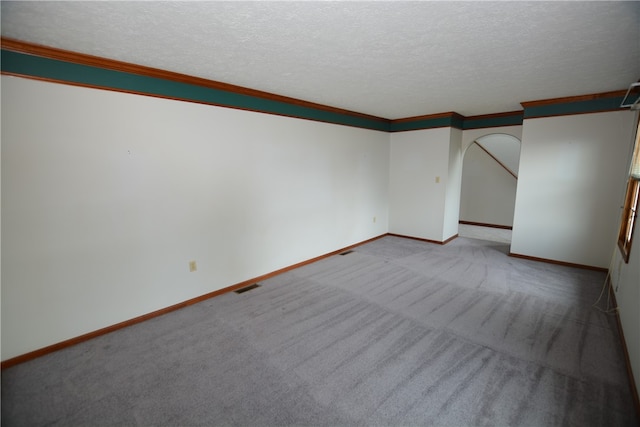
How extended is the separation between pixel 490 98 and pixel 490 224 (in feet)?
14.1

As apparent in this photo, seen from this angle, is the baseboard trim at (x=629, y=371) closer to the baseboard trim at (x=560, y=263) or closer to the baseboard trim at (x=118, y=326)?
the baseboard trim at (x=560, y=263)

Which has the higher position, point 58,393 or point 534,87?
point 534,87

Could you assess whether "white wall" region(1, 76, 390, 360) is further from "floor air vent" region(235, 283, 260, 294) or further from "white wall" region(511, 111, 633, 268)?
"white wall" region(511, 111, 633, 268)

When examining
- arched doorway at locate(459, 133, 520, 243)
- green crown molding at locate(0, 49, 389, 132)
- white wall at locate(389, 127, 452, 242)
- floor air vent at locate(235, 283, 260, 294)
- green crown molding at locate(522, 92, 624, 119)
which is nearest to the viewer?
green crown molding at locate(0, 49, 389, 132)

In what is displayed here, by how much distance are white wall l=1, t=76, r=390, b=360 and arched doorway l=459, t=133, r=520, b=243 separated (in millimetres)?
4673

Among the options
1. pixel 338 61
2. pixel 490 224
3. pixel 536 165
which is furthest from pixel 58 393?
pixel 490 224

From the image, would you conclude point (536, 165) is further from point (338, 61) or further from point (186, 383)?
point (186, 383)

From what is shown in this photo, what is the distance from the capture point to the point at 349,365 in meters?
2.14

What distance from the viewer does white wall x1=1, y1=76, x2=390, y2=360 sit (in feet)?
7.05

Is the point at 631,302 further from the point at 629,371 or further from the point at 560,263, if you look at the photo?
the point at 560,263

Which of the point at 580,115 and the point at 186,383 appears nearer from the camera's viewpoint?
the point at 186,383

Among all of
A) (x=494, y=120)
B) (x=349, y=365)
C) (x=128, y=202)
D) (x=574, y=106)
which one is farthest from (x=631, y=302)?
(x=128, y=202)

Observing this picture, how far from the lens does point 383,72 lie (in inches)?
109

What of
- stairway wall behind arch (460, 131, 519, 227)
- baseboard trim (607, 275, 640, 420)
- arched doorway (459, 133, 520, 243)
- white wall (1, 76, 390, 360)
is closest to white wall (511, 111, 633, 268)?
baseboard trim (607, 275, 640, 420)
